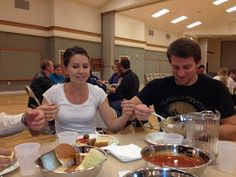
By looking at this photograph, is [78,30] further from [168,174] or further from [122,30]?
[168,174]

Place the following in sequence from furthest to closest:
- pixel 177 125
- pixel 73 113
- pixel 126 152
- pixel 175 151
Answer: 1. pixel 73 113
2. pixel 177 125
3. pixel 126 152
4. pixel 175 151

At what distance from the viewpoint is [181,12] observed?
42.7ft

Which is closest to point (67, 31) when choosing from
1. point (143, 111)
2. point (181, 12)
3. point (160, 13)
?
point (160, 13)

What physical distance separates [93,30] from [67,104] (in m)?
10.2

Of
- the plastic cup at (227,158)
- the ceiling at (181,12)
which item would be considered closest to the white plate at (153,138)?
the plastic cup at (227,158)

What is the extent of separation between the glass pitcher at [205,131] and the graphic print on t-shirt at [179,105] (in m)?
0.63

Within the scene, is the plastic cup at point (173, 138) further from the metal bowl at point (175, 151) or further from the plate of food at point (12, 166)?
the plate of food at point (12, 166)

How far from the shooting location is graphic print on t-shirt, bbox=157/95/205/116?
1.74m

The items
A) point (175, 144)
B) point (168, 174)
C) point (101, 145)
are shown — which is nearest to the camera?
point (168, 174)

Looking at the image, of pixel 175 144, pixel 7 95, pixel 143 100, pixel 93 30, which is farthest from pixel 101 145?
pixel 93 30

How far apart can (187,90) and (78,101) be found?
880mm

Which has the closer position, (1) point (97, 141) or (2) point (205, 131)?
(2) point (205, 131)

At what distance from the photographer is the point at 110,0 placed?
11023 mm

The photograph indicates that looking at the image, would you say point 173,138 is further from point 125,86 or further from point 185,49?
point 125,86
